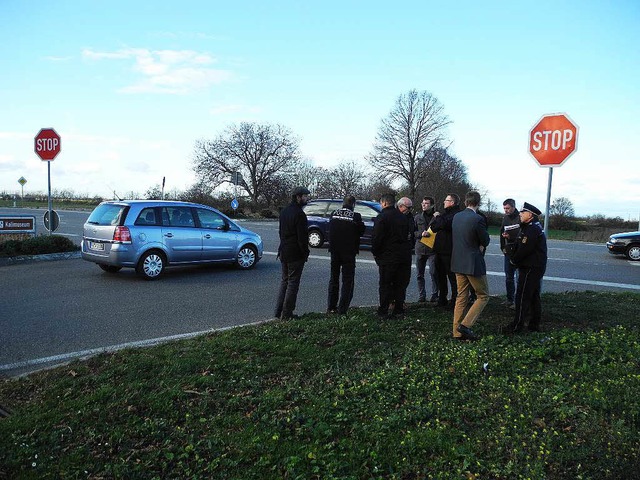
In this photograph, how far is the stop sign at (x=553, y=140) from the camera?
7398mm

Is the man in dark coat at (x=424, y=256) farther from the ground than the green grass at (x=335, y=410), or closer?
farther from the ground

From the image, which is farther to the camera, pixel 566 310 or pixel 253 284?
pixel 253 284

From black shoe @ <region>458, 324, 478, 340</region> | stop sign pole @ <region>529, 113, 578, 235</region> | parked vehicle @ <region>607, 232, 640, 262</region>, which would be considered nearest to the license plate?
black shoe @ <region>458, 324, 478, 340</region>

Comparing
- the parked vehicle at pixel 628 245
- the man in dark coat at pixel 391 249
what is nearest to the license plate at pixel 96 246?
the man in dark coat at pixel 391 249

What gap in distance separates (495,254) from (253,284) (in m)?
10.3

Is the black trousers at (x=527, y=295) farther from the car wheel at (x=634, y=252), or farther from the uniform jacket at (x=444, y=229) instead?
the car wheel at (x=634, y=252)

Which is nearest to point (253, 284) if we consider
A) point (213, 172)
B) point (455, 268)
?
point (455, 268)

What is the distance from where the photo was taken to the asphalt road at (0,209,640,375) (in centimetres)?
633

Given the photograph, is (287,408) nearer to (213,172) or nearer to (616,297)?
(616,297)

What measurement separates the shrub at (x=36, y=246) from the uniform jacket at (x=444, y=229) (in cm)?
1128

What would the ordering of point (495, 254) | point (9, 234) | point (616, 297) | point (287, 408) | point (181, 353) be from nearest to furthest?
point (287, 408), point (181, 353), point (616, 297), point (9, 234), point (495, 254)

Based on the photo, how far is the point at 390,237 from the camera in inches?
277

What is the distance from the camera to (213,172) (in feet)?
186

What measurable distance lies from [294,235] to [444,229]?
7.31 ft
